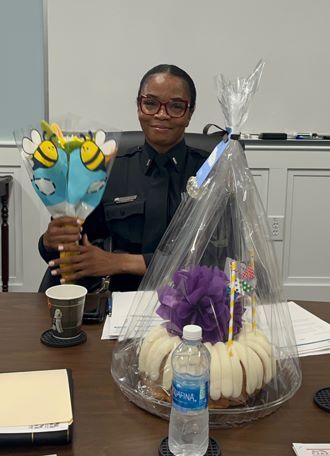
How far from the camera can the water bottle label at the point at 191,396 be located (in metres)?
0.73

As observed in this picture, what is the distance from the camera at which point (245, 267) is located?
0.94 meters

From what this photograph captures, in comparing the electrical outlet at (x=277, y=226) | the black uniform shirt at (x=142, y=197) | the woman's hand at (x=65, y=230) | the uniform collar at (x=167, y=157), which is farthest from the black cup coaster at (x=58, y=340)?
the electrical outlet at (x=277, y=226)

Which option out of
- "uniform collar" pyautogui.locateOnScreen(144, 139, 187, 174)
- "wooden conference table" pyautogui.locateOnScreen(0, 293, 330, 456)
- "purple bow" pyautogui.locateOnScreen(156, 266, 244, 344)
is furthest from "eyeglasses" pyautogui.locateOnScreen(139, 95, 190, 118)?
"purple bow" pyautogui.locateOnScreen(156, 266, 244, 344)

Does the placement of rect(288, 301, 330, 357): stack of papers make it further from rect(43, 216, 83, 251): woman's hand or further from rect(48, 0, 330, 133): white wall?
rect(48, 0, 330, 133): white wall

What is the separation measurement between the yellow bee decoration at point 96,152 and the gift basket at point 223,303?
29cm

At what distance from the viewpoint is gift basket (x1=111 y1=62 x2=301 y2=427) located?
864 mm

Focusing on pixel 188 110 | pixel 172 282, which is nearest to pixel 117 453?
pixel 172 282

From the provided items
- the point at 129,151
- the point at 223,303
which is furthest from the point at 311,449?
the point at 129,151

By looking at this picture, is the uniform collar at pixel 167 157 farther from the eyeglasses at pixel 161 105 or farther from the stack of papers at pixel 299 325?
the stack of papers at pixel 299 325

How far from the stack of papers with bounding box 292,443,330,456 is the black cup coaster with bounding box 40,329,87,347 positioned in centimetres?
50

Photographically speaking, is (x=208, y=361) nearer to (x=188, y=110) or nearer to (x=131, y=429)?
(x=131, y=429)

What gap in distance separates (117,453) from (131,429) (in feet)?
0.21

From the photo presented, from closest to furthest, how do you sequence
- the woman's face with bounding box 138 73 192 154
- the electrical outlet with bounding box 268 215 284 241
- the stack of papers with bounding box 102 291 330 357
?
the stack of papers with bounding box 102 291 330 357
the woman's face with bounding box 138 73 192 154
the electrical outlet with bounding box 268 215 284 241

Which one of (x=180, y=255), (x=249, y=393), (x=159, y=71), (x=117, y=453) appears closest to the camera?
(x=117, y=453)
